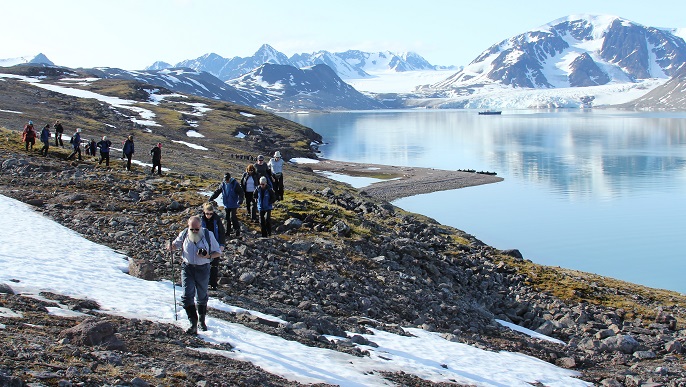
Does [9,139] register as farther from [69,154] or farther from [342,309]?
[342,309]

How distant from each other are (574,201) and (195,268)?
7031 cm

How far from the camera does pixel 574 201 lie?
249 feet

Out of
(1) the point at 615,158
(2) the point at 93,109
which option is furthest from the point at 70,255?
(1) the point at 615,158

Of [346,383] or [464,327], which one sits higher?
[346,383]

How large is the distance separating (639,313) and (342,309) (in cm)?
Answer: 1508

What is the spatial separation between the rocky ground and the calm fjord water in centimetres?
1751

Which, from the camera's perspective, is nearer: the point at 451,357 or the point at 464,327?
the point at 451,357

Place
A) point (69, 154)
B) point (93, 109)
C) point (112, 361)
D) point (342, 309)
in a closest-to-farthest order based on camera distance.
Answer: point (112, 361)
point (342, 309)
point (69, 154)
point (93, 109)

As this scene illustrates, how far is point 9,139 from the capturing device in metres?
42.1

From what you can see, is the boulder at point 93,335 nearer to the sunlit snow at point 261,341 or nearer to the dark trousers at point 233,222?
the sunlit snow at point 261,341

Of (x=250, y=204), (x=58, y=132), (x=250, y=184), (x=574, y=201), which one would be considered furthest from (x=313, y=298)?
(x=574, y=201)

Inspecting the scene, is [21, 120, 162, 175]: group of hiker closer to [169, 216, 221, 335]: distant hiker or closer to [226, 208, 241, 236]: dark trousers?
[226, 208, 241, 236]: dark trousers

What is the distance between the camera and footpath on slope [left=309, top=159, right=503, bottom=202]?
79125 millimetres

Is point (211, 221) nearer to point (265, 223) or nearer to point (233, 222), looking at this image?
point (233, 222)
